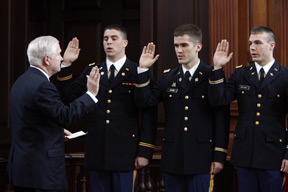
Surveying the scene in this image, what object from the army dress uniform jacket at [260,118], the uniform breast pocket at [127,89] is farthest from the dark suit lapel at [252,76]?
the uniform breast pocket at [127,89]

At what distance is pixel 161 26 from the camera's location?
4.42 m

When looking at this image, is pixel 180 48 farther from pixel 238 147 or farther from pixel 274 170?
pixel 274 170

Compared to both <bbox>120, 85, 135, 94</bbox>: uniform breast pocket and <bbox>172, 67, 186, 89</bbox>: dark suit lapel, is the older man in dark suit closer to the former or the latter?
<bbox>120, 85, 135, 94</bbox>: uniform breast pocket

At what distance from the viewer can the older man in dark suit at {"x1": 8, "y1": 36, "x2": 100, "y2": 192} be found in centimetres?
269

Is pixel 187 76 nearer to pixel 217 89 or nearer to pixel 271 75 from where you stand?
pixel 217 89

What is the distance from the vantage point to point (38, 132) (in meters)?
2.71

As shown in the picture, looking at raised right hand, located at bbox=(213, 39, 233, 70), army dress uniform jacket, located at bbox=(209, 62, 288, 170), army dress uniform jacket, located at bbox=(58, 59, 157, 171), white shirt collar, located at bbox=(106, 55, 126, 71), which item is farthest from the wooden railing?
raised right hand, located at bbox=(213, 39, 233, 70)

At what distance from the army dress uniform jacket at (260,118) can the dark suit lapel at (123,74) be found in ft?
1.96

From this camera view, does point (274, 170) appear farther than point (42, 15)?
No

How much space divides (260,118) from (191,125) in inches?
16.6

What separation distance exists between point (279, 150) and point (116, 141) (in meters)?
1.02

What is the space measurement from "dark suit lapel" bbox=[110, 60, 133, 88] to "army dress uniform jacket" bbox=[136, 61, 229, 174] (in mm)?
185

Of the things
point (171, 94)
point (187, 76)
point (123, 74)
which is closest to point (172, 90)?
point (171, 94)

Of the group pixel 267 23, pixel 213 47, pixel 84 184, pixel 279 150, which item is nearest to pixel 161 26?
pixel 213 47
